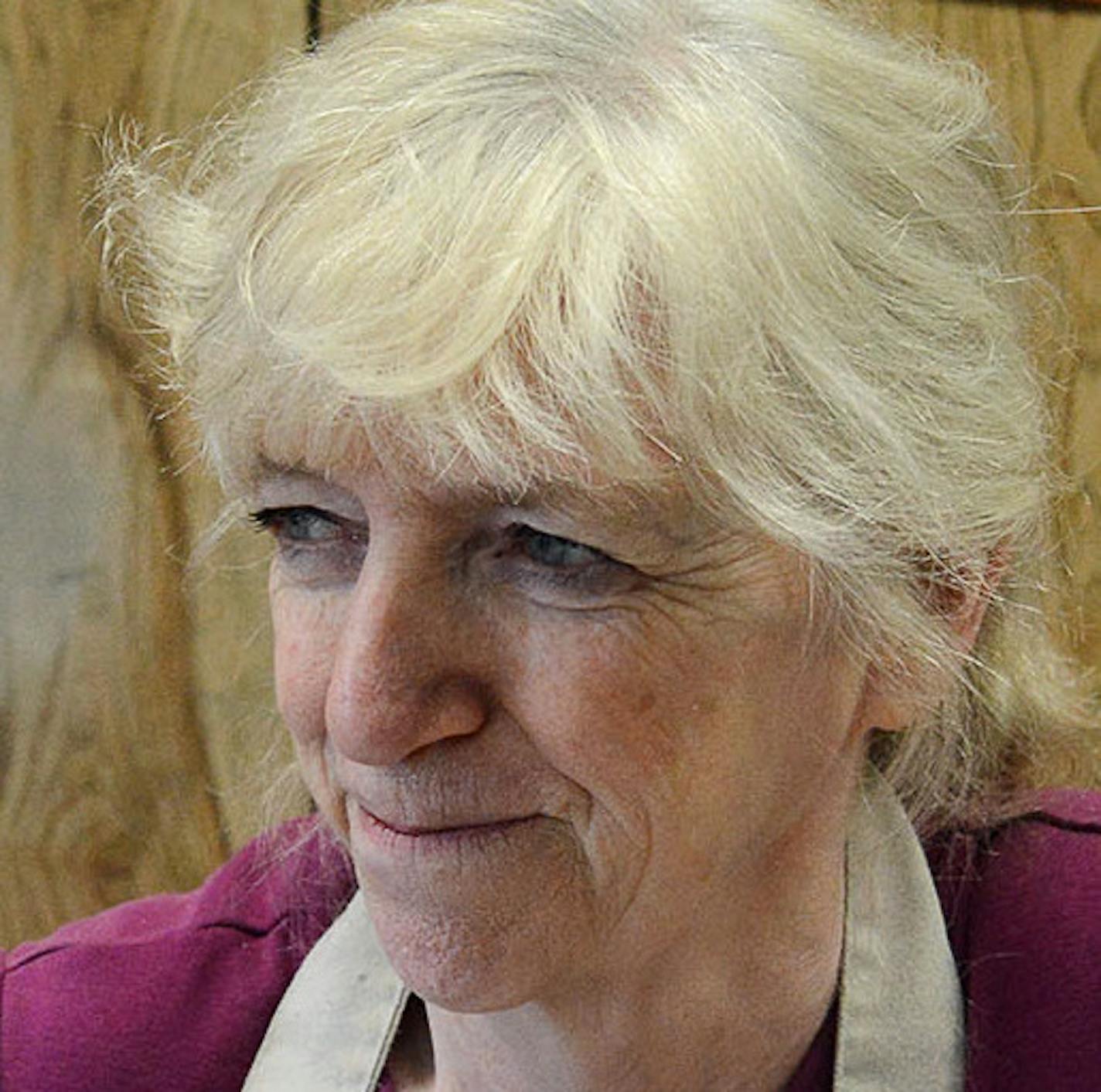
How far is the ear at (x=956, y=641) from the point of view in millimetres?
1338

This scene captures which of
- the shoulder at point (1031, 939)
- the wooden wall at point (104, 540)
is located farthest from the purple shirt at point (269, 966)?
the wooden wall at point (104, 540)

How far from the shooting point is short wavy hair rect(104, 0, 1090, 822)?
114cm

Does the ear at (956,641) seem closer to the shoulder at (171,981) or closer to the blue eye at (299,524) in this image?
the blue eye at (299,524)

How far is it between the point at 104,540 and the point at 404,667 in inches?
31.7

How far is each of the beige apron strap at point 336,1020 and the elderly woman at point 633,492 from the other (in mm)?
66

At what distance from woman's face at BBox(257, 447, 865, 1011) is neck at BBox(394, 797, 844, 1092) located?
0.16ft

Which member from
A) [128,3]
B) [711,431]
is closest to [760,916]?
[711,431]

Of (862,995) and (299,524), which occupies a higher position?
(299,524)

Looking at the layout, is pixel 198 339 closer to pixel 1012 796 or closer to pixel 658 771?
pixel 658 771

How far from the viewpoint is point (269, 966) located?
5.14 ft

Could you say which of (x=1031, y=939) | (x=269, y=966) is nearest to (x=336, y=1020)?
(x=269, y=966)

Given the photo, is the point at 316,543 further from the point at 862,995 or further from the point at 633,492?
the point at 862,995

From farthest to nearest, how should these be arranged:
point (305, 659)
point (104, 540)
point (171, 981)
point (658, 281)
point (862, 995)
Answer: point (104, 540) < point (171, 981) < point (862, 995) < point (305, 659) < point (658, 281)

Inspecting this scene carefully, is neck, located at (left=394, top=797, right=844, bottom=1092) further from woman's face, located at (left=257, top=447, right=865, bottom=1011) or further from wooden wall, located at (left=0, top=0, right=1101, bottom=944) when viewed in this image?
wooden wall, located at (left=0, top=0, right=1101, bottom=944)
